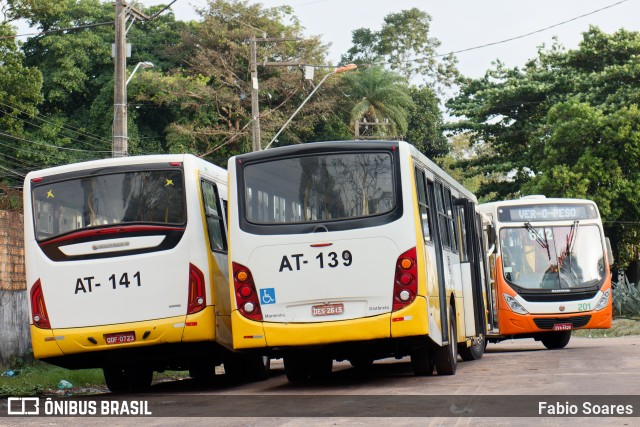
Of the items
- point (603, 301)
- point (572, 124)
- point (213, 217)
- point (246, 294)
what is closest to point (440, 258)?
point (246, 294)

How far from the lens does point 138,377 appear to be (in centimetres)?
1669

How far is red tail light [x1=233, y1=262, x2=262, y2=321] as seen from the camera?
13.9 metres

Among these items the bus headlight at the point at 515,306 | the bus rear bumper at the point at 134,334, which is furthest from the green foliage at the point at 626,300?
the bus rear bumper at the point at 134,334

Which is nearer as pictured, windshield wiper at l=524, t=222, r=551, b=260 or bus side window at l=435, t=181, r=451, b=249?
bus side window at l=435, t=181, r=451, b=249

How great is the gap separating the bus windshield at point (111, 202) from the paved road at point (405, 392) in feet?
7.36

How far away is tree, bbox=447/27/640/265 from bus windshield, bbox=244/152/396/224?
28909 millimetres

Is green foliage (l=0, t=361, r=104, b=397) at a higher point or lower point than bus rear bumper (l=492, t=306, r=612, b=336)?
higher

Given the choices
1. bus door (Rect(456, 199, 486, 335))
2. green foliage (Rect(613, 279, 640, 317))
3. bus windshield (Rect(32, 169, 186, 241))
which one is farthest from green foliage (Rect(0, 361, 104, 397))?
green foliage (Rect(613, 279, 640, 317))

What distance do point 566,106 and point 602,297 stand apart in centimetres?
1984

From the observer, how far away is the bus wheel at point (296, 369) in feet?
51.4

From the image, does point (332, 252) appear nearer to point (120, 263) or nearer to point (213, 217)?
point (213, 217)

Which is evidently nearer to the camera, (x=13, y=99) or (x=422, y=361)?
(x=422, y=361)

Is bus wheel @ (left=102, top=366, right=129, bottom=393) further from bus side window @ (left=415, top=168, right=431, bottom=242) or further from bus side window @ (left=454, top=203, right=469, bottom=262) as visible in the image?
bus side window @ (left=454, top=203, right=469, bottom=262)

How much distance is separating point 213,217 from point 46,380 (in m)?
3.76
